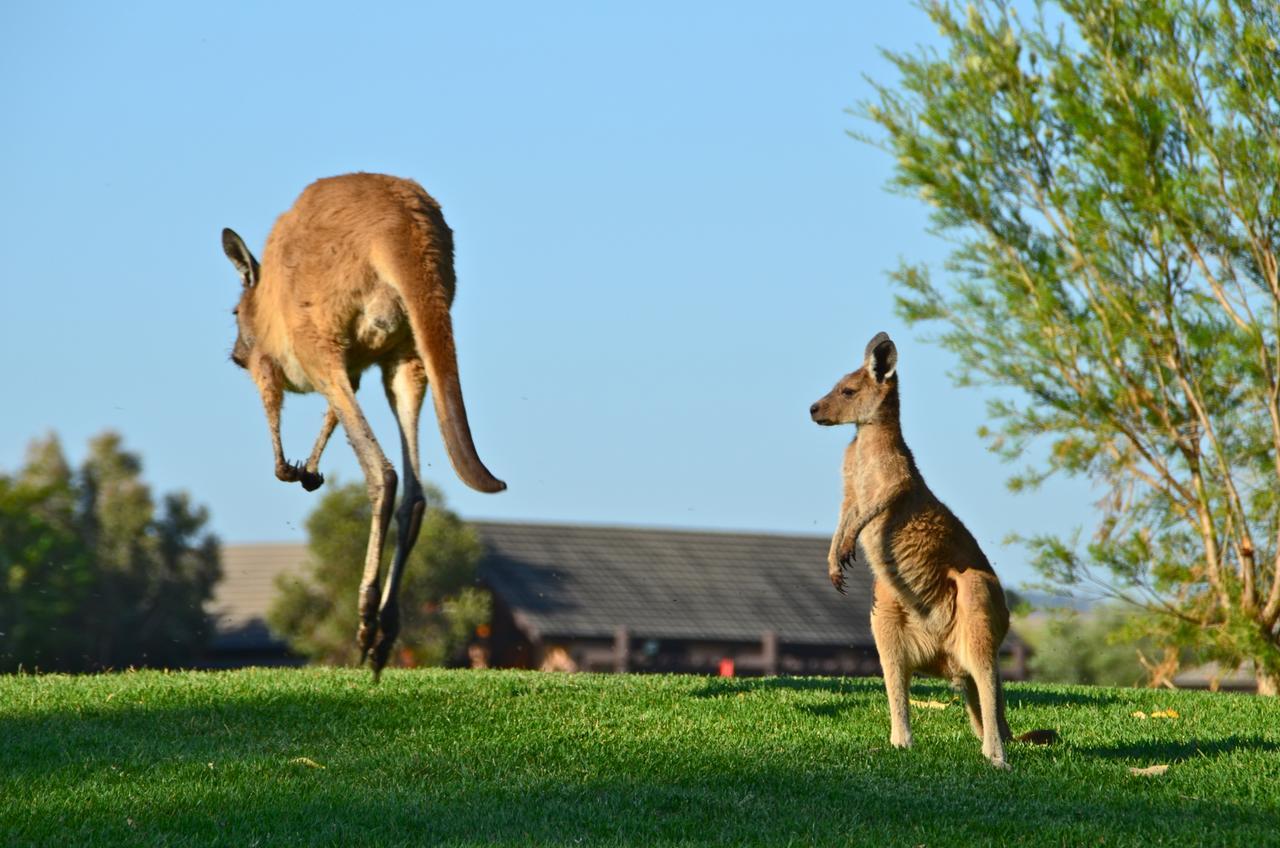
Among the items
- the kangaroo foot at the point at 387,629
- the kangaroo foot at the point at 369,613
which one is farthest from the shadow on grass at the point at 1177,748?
the kangaroo foot at the point at 369,613

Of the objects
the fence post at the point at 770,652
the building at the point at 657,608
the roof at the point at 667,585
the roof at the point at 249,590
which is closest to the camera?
the fence post at the point at 770,652

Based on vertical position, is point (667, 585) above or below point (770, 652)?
above

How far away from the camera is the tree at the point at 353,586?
3403cm

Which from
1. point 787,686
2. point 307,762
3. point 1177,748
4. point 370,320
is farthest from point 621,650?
point 307,762

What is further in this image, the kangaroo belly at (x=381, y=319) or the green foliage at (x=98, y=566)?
the green foliage at (x=98, y=566)

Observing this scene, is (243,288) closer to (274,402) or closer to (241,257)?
(241,257)

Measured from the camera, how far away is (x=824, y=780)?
6930 mm

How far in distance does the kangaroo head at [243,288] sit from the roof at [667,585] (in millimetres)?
22970

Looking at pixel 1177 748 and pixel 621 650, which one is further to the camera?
pixel 621 650

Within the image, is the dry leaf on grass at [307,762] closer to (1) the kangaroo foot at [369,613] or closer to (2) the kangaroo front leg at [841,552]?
(1) the kangaroo foot at [369,613]

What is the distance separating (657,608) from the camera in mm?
35406

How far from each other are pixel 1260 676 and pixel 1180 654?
124cm

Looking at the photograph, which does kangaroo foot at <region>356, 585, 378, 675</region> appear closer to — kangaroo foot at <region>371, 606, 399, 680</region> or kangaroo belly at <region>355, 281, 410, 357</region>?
kangaroo foot at <region>371, 606, 399, 680</region>

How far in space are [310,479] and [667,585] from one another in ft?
88.8
